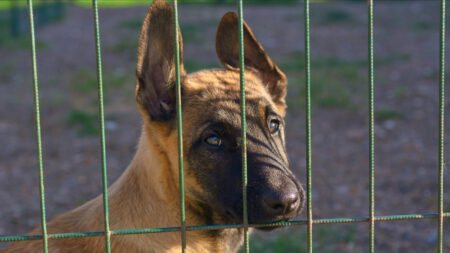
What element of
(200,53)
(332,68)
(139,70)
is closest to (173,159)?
(139,70)

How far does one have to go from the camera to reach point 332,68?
11016 millimetres

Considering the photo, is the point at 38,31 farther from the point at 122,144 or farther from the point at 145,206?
the point at 145,206

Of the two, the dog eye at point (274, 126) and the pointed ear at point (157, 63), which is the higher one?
the pointed ear at point (157, 63)

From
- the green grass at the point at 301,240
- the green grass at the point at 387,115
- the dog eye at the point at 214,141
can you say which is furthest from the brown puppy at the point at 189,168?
the green grass at the point at 387,115

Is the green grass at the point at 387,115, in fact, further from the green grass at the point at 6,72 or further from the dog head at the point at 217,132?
the green grass at the point at 6,72

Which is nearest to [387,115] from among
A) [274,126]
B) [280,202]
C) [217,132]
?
[274,126]

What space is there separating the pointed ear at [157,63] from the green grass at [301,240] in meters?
2.05

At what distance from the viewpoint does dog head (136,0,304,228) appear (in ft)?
8.91

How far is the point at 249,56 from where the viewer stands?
3.63 meters

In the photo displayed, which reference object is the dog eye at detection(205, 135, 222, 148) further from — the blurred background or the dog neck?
the blurred background

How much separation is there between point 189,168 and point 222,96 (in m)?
0.45

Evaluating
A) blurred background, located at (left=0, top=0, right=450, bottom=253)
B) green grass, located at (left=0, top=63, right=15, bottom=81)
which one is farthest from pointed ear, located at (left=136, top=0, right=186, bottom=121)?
green grass, located at (left=0, top=63, right=15, bottom=81)

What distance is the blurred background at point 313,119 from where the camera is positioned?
18.5 feet

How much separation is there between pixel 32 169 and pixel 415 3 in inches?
629
